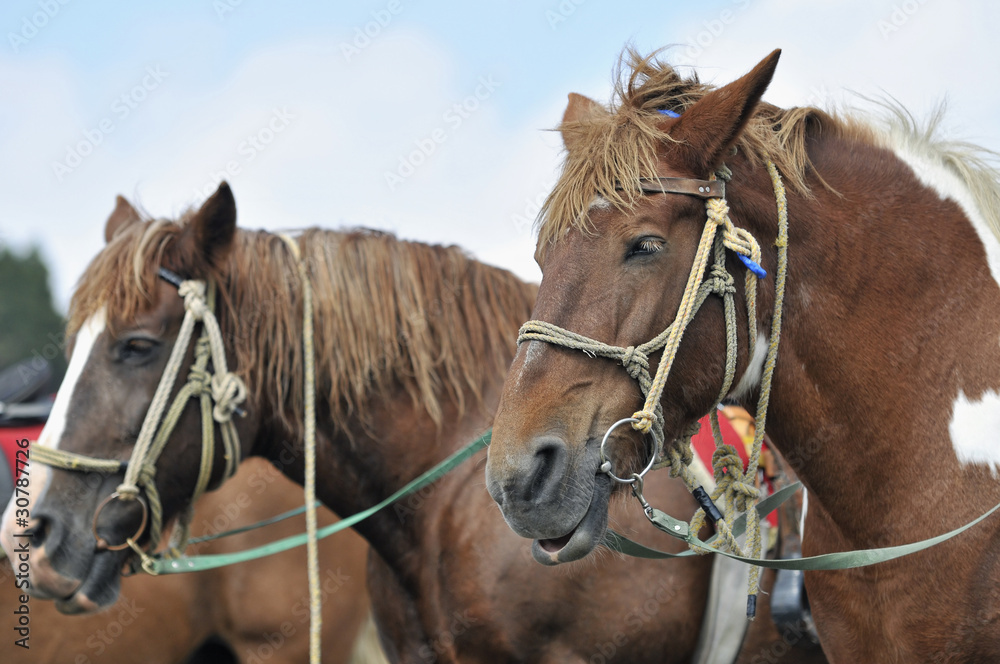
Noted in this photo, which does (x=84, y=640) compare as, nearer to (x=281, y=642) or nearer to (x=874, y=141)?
(x=281, y=642)

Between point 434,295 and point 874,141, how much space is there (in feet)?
5.89

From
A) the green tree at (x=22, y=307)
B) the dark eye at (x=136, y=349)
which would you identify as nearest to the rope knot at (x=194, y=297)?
the dark eye at (x=136, y=349)

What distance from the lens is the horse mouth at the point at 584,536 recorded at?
190 cm

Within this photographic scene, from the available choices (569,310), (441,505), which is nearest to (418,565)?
(441,505)

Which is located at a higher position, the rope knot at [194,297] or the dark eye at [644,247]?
the rope knot at [194,297]

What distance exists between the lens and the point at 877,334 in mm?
2105

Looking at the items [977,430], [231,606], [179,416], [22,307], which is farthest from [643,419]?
[22,307]

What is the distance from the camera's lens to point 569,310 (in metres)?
1.96

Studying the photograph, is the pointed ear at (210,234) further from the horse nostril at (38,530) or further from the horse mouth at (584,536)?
the horse mouth at (584,536)

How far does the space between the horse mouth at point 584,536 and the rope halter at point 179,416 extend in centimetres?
159

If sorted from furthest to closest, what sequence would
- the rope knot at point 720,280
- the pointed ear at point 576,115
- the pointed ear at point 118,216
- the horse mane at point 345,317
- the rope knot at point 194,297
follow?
the pointed ear at point 118,216 < the horse mane at point 345,317 < the rope knot at point 194,297 < the pointed ear at point 576,115 < the rope knot at point 720,280

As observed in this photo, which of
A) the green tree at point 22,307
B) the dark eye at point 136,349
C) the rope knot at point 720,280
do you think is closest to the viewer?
the rope knot at point 720,280

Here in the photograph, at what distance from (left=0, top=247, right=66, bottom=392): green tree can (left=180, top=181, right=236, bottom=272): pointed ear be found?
39610mm

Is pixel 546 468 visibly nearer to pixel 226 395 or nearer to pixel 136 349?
pixel 226 395
